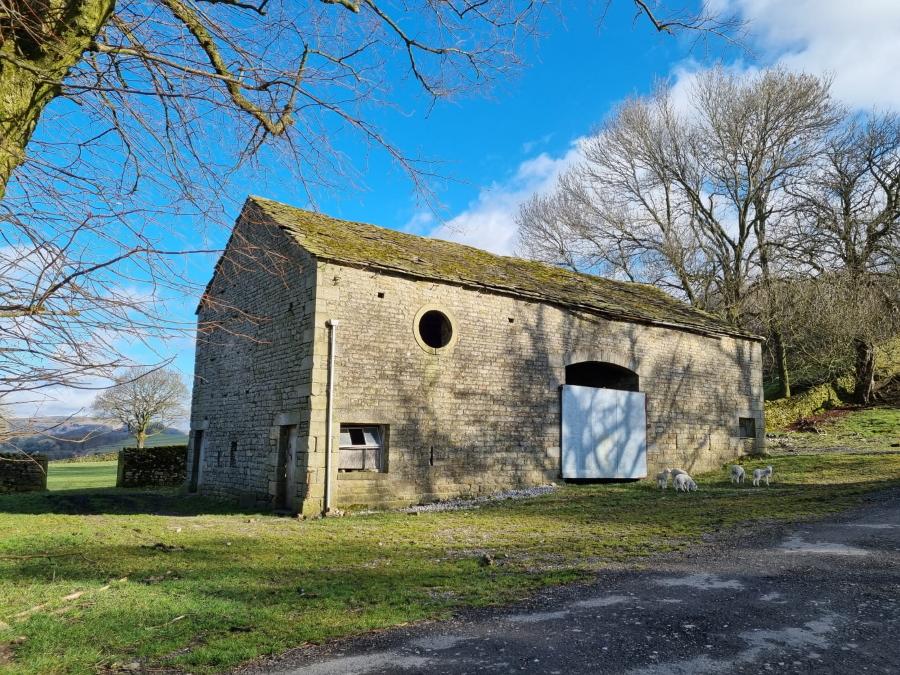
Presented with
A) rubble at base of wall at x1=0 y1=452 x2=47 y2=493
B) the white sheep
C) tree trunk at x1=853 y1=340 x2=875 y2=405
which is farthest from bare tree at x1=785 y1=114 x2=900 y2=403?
rubble at base of wall at x1=0 y1=452 x2=47 y2=493

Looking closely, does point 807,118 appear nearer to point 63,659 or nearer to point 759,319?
point 759,319

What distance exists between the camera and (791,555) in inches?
258

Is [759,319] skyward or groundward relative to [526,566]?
skyward

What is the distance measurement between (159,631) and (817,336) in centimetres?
2566

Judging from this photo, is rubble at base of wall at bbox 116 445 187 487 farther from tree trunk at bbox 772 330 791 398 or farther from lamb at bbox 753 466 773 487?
tree trunk at bbox 772 330 791 398

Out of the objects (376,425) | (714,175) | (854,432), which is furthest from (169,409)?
(854,432)

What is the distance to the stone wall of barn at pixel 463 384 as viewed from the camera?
37.8 feet

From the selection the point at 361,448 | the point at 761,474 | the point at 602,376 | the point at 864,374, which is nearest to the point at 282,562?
the point at 361,448

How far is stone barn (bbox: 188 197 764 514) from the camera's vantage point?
1154 centimetres

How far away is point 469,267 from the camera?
578 inches

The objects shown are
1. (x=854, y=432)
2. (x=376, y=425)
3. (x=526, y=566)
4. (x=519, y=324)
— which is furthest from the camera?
(x=854, y=432)

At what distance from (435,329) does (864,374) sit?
70.8 feet

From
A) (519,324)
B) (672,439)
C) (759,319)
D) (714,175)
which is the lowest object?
(672,439)

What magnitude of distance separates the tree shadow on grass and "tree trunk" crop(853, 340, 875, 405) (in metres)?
24.8
